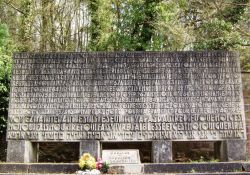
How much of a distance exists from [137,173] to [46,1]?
11.1 meters

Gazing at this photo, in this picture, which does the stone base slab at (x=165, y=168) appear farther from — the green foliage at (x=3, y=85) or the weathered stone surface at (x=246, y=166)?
the green foliage at (x=3, y=85)

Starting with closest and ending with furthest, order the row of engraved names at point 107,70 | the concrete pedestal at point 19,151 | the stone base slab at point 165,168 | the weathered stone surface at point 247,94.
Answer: the stone base slab at point 165,168 < the concrete pedestal at point 19,151 < the row of engraved names at point 107,70 < the weathered stone surface at point 247,94

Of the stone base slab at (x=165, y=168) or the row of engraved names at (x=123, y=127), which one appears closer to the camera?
the stone base slab at (x=165, y=168)

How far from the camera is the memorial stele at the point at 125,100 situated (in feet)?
33.3

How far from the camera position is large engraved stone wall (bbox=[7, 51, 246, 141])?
10164mm

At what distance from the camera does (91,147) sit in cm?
1005

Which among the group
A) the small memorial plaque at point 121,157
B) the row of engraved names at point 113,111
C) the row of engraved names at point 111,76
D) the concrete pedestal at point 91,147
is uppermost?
the row of engraved names at point 111,76

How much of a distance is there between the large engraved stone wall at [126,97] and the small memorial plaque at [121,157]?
2.53 feet

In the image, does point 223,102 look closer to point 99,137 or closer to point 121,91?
point 121,91

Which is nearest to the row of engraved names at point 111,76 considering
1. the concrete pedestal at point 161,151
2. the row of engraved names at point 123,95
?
the row of engraved names at point 123,95

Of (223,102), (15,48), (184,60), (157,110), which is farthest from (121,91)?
(15,48)

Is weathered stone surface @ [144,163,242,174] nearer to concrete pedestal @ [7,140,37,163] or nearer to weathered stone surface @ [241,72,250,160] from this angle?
weathered stone surface @ [241,72,250,160]

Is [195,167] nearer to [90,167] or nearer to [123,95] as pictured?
[90,167]

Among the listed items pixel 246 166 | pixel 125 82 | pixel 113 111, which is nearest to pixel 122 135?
pixel 113 111
